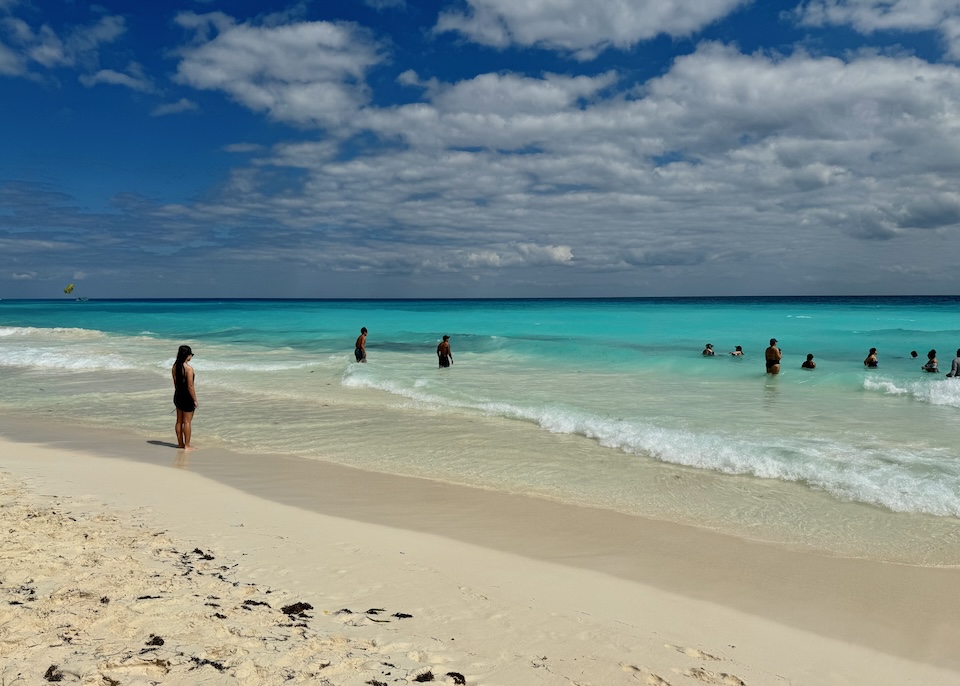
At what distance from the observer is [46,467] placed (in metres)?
8.88

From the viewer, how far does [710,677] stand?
12.6 feet

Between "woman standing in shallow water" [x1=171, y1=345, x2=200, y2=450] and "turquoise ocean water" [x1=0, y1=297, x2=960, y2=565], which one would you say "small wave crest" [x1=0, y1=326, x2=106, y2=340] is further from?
"woman standing in shallow water" [x1=171, y1=345, x2=200, y2=450]

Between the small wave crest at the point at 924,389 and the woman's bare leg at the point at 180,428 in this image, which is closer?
the woman's bare leg at the point at 180,428

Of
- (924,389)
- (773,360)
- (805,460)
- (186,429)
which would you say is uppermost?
(773,360)

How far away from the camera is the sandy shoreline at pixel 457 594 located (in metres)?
3.85

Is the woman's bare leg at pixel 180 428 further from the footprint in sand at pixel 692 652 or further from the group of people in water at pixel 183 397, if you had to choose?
the footprint in sand at pixel 692 652

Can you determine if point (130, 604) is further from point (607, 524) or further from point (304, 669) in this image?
point (607, 524)

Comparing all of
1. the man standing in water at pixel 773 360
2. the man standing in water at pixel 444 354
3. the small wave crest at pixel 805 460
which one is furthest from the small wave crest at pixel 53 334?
the man standing in water at pixel 773 360

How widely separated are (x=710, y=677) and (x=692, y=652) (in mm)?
332

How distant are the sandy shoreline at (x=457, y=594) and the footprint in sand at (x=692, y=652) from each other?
0.01 m

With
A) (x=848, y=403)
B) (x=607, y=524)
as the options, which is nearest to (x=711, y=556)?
(x=607, y=524)

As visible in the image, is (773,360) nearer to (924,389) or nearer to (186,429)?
(924,389)

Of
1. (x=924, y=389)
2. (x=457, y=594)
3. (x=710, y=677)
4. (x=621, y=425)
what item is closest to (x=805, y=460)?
(x=621, y=425)

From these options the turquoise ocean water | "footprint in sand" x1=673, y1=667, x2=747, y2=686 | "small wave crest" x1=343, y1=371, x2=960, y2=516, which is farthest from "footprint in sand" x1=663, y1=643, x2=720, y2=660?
"small wave crest" x1=343, y1=371, x2=960, y2=516
